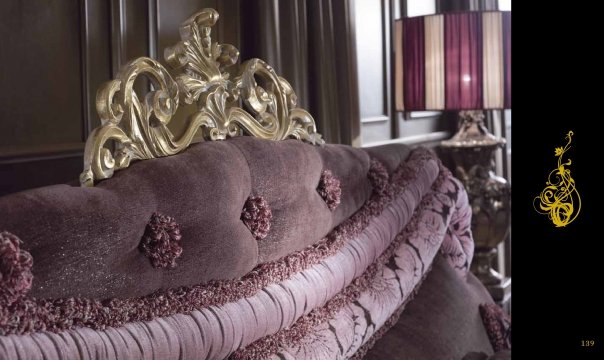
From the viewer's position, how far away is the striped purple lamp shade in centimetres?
189

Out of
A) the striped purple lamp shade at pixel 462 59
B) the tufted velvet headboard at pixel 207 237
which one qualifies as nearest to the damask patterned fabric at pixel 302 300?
the tufted velvet headboard at pixel 207 237

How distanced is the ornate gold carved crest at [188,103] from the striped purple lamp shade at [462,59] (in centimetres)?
81

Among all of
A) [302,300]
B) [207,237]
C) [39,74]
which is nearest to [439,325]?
[302,300]

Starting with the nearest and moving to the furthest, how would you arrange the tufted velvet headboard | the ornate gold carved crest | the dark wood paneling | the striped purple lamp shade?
1. the tufted velvet headboard
2. the ornate gold carved crest
3. the dark wood paneling
4. the striped purple lamp shade

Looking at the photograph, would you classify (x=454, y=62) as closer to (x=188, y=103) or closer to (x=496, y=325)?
(x=496, y=325)

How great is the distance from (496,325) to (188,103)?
0.83 m

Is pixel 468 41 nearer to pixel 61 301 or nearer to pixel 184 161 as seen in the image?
pixel 184 161

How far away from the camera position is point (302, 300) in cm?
96

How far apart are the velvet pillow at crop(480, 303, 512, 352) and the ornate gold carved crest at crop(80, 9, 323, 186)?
540 millimetres

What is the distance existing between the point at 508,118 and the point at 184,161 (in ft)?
8.18
